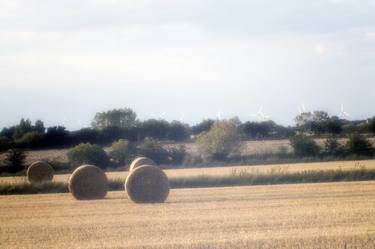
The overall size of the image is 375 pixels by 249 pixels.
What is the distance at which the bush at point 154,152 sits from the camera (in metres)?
62.1

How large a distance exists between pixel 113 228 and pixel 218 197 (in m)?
10.5

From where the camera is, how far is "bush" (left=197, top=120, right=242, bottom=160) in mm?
65325

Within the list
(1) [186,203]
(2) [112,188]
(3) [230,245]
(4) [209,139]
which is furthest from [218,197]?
(4) [209,139]

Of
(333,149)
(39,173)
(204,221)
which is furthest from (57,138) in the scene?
(204,221)

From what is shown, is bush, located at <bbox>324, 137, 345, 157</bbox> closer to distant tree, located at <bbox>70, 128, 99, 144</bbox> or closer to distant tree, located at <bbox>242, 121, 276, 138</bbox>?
distant tree, located at <bbox>242, 121, 276, 138</bbox>

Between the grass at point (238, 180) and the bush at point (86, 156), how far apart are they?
14192 mm

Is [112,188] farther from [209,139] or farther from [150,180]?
[209,139]

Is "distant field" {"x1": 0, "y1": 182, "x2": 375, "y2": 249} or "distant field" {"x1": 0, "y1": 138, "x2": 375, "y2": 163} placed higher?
"distant field" {"x1": 0, "y1": 138, "x2": 375, "y2": 163}

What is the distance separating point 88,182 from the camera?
33.3 metres

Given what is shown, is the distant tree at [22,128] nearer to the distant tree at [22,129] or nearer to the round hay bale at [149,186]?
the distant tree at [22,129]

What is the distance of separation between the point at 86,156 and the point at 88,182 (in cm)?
2336

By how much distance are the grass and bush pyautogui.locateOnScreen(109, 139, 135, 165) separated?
702 inches

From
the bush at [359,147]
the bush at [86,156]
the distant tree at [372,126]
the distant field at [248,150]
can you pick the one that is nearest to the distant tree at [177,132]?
the distant field at [248,150]

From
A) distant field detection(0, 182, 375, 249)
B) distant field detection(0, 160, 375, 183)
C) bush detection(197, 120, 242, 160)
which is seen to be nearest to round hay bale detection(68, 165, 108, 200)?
distant field detection(0, 182, 375, 249)
